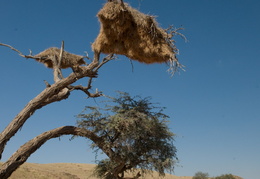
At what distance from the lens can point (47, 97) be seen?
13031 millimetres

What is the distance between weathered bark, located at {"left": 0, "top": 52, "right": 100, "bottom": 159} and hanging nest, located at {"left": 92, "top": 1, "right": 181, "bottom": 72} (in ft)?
4.58

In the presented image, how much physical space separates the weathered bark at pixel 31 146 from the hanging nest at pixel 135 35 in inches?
175

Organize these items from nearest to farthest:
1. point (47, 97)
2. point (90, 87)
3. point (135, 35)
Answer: point (135, 35) → point (47, 97) → point (90, 87)

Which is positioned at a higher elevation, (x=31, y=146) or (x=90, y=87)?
(x=90, y=87)

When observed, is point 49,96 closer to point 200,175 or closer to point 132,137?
point 132,137

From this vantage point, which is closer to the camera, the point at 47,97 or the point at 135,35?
the point at 135,35

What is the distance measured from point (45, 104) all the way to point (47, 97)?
42cm

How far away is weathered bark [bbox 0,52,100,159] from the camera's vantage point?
1206 centimetres

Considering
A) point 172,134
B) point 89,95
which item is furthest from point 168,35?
point 172,134

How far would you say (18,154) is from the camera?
12.2 m

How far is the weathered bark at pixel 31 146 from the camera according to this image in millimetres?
11773

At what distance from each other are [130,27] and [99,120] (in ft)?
20.0

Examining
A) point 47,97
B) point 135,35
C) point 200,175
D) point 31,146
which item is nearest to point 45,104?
point 47,97

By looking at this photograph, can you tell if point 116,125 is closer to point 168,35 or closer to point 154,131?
point 154,131
